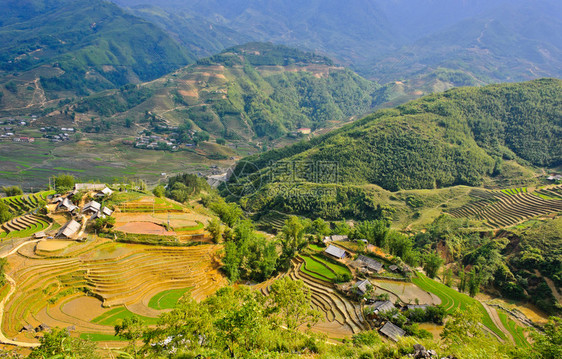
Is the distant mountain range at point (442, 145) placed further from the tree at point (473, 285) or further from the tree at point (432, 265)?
the tree at point (473, 285)

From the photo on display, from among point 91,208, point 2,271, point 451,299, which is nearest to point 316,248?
point 451,299

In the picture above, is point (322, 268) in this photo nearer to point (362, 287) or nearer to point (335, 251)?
point (335, 251)

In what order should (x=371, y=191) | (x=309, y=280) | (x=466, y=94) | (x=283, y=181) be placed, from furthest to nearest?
(x=466, y=94)
(x=283, y=181)
(x=371, y=191)
(x=309, y=280)

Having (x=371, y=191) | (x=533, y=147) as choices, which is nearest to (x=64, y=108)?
(x=371, y=191)

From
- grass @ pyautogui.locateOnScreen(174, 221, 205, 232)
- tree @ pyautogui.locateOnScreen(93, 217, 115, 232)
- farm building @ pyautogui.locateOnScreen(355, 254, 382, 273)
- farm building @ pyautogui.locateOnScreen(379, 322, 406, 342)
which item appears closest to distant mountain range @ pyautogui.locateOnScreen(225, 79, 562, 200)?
grass @ pyautogui.locateOnScreen(174, 221, 205, 232)

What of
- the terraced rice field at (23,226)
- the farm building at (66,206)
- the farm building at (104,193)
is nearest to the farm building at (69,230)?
the terraced rice field at (23,226)

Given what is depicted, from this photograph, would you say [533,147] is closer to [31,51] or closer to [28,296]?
[28,296]

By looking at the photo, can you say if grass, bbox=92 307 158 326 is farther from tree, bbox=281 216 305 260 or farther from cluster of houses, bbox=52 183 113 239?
tree, bbox=281 216 305 260
